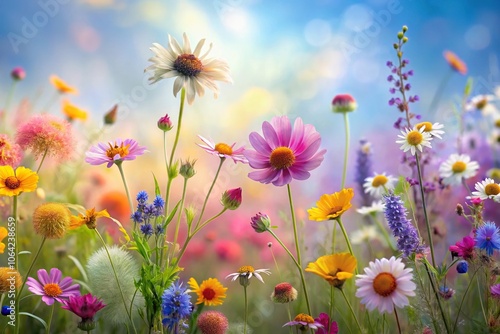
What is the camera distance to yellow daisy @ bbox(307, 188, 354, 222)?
1.95 ft

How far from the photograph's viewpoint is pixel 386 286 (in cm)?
54

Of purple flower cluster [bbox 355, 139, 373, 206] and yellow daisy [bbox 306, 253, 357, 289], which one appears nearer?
yellow daisy [bbox 306, 253, 357, 289]

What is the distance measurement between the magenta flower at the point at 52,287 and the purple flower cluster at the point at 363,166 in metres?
0.58

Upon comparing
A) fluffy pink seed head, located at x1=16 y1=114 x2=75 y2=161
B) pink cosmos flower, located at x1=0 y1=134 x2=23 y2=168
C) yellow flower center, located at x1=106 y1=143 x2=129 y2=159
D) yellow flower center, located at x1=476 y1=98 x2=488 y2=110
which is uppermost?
yellow flower center, located at x1=476 y1=98 x2=488 y2=110

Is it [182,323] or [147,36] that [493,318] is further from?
[147,36]

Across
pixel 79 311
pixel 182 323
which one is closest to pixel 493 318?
pixel 182 323

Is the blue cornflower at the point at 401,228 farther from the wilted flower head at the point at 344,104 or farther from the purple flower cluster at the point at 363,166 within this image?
the purple flower cluster at the point at 363,166

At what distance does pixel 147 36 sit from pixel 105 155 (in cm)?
56

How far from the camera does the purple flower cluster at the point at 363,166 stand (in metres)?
1.05

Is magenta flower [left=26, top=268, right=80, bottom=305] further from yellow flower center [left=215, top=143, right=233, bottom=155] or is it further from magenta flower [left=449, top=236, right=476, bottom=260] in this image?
magenta flower [left=449, top=236, right=476, bottom=260]

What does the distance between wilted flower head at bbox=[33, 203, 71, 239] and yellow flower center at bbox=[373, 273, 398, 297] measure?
0.35 metres

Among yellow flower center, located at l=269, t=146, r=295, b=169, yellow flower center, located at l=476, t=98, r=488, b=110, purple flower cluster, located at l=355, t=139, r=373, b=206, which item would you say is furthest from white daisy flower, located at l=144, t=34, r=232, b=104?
yellow flower center, located at l=476, t=98, r=488, b=110

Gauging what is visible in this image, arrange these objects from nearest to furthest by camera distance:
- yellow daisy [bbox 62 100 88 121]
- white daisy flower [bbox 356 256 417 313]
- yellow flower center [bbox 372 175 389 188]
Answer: white daisy flower [bbox 356 256 417 313] < yellow flower center [bbox 372 175 389 188] < yellow daisy [bbox 62 100 88 121]

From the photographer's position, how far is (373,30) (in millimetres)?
1129
